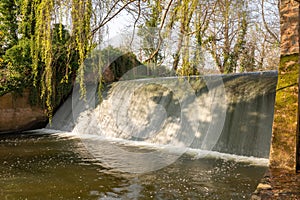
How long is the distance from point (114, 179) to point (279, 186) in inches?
100

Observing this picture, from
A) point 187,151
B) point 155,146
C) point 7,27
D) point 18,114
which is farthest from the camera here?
point 7,27

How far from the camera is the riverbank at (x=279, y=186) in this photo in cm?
215

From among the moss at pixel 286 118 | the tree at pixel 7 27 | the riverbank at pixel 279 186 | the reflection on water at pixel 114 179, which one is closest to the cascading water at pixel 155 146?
the reflection on water at pixel 114 179

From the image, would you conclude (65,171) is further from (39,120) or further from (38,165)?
(39,120)

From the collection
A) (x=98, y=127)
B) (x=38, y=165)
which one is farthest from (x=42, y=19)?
(x=98, y=127)

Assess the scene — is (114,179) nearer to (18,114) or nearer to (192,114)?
(192,114)

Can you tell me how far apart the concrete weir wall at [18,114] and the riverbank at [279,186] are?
889 cm

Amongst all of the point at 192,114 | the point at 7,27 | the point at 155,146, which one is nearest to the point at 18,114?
the point at 7,27

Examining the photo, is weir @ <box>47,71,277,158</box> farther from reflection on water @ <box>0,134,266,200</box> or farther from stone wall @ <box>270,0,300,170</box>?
stone wall @ <box>270,0,300,170</box>

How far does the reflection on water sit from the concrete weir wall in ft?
13.4

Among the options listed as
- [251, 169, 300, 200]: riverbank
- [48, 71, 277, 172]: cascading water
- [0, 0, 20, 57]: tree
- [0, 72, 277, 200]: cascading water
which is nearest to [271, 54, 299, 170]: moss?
[251, 169, 300, 200]: riverbank

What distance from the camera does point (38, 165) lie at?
532cm

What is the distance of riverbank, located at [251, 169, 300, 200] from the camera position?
2.15 m

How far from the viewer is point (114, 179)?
14.4 feet
